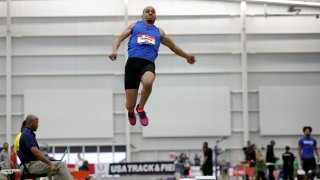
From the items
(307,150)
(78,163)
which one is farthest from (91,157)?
(307,150)

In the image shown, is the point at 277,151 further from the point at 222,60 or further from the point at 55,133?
the point at 55,133

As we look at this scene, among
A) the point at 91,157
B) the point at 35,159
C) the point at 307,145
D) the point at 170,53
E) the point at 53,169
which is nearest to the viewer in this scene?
the point at 53,169

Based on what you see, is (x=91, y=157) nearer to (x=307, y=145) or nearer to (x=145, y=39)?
(x=307, y=145)

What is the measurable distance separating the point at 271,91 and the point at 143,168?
40.1ft

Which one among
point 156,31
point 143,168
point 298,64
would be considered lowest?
point 143,168

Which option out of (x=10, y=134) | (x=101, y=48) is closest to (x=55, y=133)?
(x=10, y=134)

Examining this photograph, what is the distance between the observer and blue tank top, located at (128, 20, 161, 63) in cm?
980

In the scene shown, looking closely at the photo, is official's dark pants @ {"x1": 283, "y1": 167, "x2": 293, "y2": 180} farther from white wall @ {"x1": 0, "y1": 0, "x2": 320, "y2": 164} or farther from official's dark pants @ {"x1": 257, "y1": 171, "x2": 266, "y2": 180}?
white wall @ {"x1": 0, "y1": 0, "x2": 320, "y2": 164}

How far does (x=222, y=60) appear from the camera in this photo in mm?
36250

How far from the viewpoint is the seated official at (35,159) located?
37.3ft

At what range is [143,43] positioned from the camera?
9.79 m

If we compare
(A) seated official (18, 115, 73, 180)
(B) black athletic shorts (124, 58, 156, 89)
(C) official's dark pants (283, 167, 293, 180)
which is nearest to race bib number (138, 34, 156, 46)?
(B) black athletic shorts (124, 58, 156, 89)

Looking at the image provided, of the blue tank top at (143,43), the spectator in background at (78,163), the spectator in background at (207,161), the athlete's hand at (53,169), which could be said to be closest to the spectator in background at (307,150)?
the spectator in background at (207,161)

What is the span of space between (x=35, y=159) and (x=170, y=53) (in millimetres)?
24519
